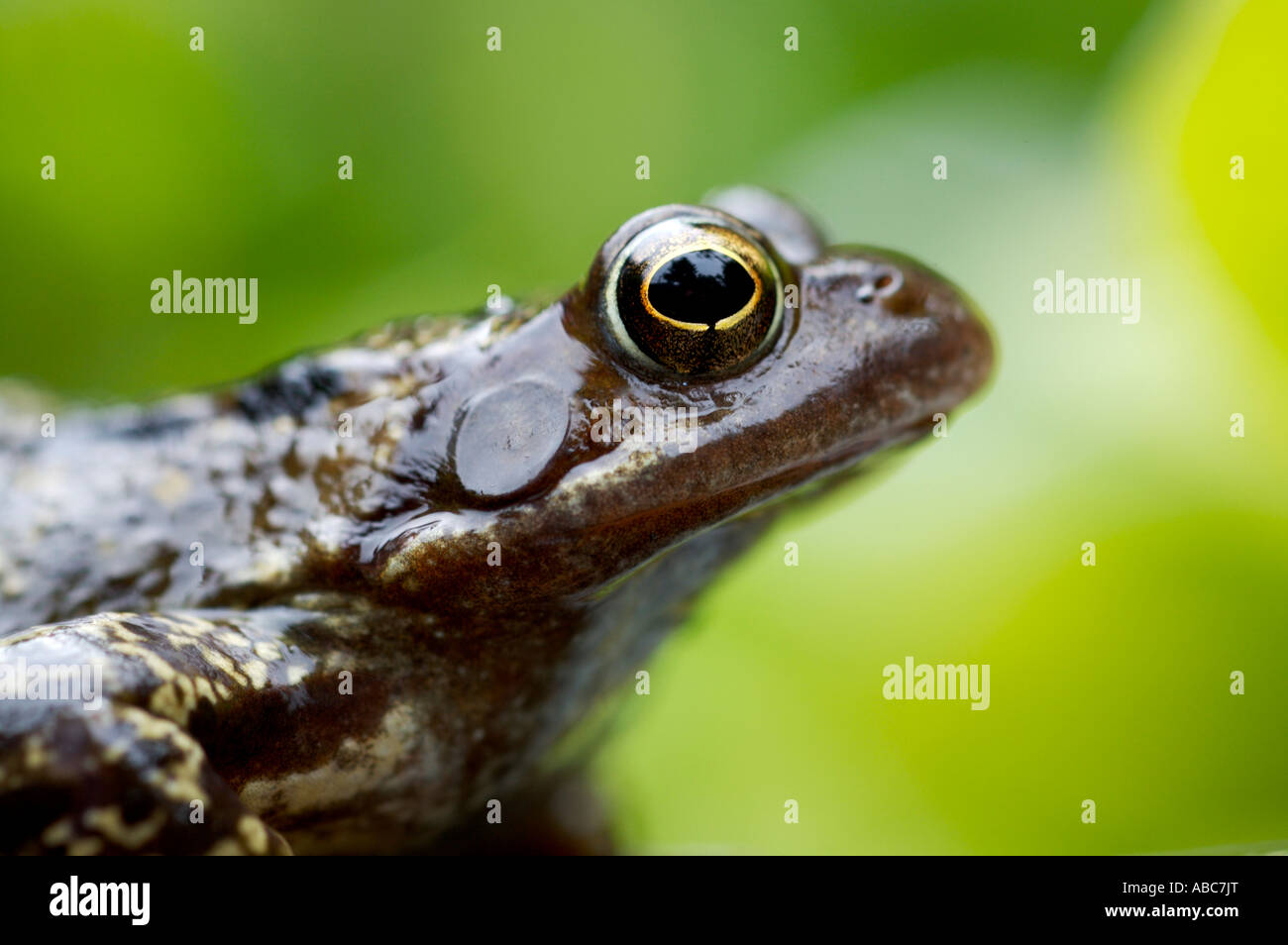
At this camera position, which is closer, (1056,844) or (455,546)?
(455,546)

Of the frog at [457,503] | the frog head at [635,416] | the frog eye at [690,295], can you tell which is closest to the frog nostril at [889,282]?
the frog at [457,503]

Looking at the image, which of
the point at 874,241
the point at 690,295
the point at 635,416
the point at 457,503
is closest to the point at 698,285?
the point at 690,295

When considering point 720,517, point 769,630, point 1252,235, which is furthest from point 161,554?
point 1252,235

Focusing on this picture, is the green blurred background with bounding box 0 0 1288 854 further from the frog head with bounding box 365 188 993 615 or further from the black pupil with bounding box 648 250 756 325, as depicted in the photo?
the black pupil with bounding box 648 250 756 325

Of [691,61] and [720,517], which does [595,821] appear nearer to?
[720,517]

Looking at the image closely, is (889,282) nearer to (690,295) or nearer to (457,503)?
(690,295)
